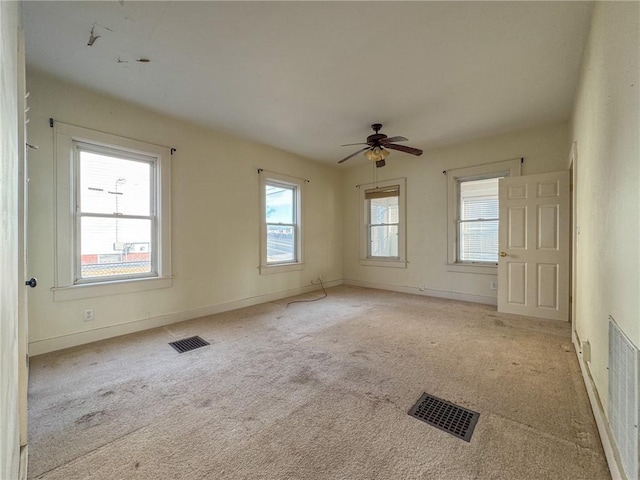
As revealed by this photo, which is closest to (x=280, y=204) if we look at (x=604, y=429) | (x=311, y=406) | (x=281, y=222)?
(x=281, y=222)

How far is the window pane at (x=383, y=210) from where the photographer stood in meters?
5.68

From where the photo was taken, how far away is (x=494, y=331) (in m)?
3.25

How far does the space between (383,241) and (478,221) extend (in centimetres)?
184

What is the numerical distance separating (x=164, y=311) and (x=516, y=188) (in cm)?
510

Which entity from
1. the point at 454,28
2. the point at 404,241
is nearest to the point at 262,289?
the point at 404,241

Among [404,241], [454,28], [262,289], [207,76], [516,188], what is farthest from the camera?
[404,241]

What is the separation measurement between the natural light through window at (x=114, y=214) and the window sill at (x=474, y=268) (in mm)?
4663

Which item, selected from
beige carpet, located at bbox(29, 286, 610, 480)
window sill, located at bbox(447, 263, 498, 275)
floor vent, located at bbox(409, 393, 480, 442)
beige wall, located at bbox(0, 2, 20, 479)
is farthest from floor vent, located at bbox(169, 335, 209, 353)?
window sill, located at bbox(447, 263, 498, 275)

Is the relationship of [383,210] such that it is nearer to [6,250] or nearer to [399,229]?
[399,229]

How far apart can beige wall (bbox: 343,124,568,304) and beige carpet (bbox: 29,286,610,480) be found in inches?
66.7

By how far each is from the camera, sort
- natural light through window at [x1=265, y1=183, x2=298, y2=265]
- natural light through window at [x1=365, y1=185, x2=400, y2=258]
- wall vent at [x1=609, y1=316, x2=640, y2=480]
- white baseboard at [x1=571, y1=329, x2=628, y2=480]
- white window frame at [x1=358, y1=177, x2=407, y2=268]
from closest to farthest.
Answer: wall vent at [x1=609, y1=316, x2=640, y2=480] → white baseboard at [x1=571, y1=329, x2=628, y2=480] → natural light through window at [x1=265, y1=183, x2=298, y2=265] → white window frame at [x1=358, y1=177, x2=407, y2=268] → natural light through window at [x1=365, y1=185, x2=400, y2=258]

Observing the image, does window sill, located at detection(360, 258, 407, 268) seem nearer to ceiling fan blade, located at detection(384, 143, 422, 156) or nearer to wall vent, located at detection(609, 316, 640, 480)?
ceiling fan blade, located at detection(384, 143, 422, 156)

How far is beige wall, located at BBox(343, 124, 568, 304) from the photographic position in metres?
4.06

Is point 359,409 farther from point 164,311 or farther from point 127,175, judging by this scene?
point 127,175
